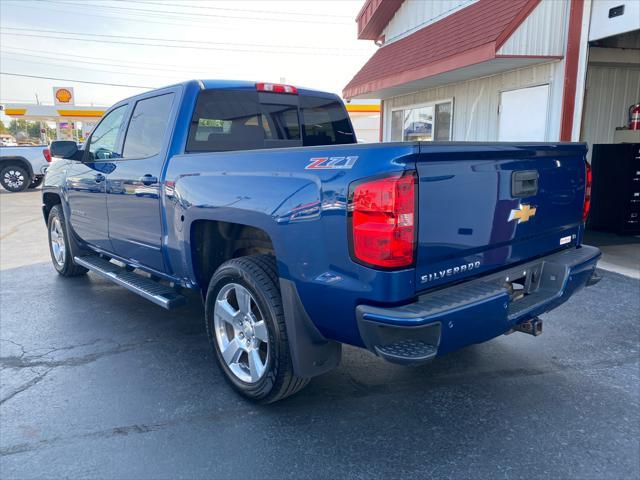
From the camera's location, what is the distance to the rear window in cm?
390

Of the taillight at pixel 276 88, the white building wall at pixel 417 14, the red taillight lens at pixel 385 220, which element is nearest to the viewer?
the red taillight lens at pixel 385 220

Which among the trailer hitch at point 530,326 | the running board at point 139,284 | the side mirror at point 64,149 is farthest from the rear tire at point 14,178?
the trailer hitch at point 530,326

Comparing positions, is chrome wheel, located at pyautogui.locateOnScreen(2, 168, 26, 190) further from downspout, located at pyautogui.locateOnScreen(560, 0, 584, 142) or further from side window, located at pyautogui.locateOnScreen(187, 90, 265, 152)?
downspout, located at pyautogui.locateOnScreen(560, 0, 584, 142)

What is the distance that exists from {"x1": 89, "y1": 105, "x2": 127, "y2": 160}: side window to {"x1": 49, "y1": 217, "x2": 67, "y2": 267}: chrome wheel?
1374 millimetres

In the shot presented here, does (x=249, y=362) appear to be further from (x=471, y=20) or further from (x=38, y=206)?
(x=38, y=206)

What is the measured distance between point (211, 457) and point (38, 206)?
46.2 ft

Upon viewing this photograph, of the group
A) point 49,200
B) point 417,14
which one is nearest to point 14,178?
point 49,200

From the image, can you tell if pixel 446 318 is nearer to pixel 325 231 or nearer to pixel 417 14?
pixel 325 231

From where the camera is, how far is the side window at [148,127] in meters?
4.02

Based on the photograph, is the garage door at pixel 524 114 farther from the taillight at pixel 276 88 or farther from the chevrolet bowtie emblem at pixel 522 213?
the chevrolet bowtie emblem at pixel 522 213

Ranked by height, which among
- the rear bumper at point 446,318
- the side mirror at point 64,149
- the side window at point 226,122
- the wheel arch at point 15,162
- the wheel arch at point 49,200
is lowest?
the rear bumper at point 446,318

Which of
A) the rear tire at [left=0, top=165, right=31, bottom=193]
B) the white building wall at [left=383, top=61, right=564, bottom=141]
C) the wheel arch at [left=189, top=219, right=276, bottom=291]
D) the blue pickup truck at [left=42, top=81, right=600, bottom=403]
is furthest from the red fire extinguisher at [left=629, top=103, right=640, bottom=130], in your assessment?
the rear tire at [left=0, top=165, right=31, bottom=193]

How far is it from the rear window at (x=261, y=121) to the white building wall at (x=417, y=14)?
6.17 m

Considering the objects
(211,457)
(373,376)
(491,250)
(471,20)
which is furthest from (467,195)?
(471,20)
